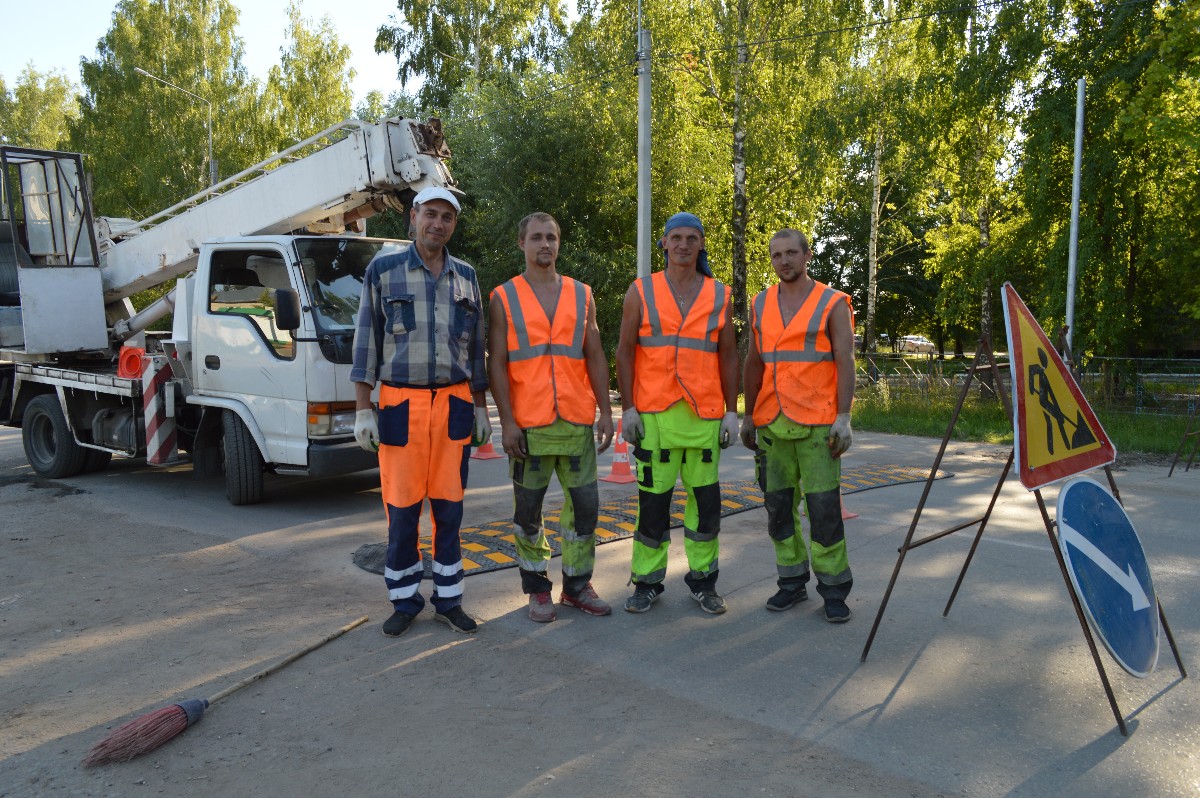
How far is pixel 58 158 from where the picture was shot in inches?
378

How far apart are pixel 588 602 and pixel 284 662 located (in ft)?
5.31

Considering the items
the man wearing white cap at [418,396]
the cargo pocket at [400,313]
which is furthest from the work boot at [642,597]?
the cargo pocket at [400,313]

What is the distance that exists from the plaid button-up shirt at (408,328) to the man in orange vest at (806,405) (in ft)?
5.36

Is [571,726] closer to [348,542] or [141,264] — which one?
[348,542]

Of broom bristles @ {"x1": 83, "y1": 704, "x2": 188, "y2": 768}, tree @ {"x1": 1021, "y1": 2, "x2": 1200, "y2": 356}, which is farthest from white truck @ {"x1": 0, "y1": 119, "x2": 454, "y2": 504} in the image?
tree @ {"x1": 1021, "y1": 2, "x2": 1200, "y2": 356}

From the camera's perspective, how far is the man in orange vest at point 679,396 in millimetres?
4816

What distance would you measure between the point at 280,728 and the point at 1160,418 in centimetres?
1501

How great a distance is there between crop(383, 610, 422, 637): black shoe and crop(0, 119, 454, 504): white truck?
2815 millimetres

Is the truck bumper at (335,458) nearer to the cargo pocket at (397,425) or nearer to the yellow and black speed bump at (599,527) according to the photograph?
the yellow and black speed bump at (599,527)

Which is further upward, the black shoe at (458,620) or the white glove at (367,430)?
the white glove at (367,430)

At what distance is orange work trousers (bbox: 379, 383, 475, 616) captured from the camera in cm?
465

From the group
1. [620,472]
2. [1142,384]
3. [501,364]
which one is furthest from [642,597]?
[1142,384]

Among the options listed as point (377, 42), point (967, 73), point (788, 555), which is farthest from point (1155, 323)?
point (377, 42)

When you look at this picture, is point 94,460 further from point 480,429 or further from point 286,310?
point 480,429
